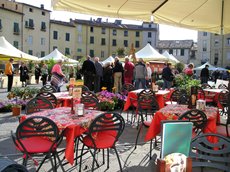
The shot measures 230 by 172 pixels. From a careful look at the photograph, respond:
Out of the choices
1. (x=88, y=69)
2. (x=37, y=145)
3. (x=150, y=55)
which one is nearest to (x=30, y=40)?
(x=150, y=55)

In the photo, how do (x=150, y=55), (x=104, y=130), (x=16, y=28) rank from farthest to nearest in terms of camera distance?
(x=16, y=28), (x=150, y=55), (x=104, y=130)

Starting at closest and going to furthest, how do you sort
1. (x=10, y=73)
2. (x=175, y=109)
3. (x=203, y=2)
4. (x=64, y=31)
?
(x=203, y=2), (x=175, y=109), (x=10, y=73), (x=64, y=31)

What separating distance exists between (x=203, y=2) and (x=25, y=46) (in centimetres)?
4889

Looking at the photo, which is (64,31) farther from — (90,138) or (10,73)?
(90,138)

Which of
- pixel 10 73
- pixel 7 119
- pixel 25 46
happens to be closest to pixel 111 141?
pixel 7 119

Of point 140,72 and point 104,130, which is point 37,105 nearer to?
point 104,130

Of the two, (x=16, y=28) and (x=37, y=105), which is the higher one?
(x=16, y=28)

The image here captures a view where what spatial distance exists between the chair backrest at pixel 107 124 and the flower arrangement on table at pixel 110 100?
5490mm

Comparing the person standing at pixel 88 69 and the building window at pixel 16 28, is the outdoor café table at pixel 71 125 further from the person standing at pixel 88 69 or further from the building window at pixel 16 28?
the building window at pixel 16 28

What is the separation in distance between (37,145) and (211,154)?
7.36 ft

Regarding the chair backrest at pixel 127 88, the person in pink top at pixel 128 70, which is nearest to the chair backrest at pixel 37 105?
the chair backrest at pixel 127 88

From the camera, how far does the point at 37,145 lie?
4109 millimetres

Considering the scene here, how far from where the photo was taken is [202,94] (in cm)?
927

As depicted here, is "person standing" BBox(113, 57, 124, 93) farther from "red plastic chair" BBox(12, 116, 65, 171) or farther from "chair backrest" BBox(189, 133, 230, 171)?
"chair backrest" BBox(189, 133, 230, 171)
